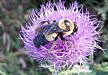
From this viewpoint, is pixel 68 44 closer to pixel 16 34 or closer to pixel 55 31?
pixel 55 31

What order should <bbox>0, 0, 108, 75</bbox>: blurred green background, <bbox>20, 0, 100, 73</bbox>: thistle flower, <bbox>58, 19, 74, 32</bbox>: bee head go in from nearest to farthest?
1. <bbox>58, 19, 74, 32</bbox>: bee head
2. <bbox>20, 0, 100, 73</bbox>: thistle flower
3. <bbox>0, 0, 108, 75</bbox>: blurred green background

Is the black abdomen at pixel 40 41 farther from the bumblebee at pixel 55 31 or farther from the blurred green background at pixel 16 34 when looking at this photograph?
the blurred green background at pixel 16 34

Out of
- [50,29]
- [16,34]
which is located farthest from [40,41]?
[16,34]

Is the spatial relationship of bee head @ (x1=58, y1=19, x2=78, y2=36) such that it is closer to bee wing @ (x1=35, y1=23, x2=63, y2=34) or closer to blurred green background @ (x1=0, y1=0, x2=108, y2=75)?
bee wing @ (x1=35, y1=23, x2=63, y2=34)

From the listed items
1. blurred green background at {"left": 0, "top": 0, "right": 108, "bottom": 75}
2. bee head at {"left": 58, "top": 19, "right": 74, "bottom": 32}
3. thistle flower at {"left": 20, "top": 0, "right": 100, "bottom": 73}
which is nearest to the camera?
bee head at {"left": 58, "top": 19, "right": 74, "bottom": 32}

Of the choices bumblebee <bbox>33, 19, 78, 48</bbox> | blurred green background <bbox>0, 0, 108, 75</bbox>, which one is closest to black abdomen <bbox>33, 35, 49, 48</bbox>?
bumblebee <bbox>33, 19, 78, 48</bbox>
